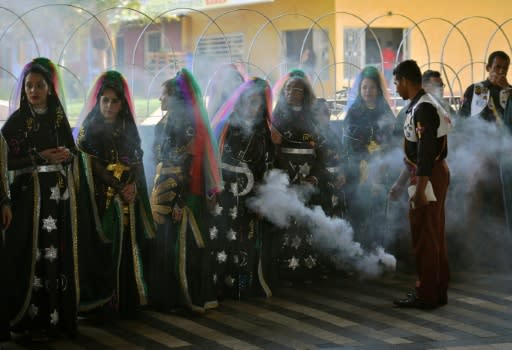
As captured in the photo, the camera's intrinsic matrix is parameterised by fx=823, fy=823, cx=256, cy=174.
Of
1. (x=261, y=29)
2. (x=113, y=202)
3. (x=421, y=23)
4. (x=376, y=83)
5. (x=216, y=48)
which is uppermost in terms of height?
(x=421, y=23)

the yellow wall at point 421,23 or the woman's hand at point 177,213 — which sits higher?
the yellow wall at point 421,23

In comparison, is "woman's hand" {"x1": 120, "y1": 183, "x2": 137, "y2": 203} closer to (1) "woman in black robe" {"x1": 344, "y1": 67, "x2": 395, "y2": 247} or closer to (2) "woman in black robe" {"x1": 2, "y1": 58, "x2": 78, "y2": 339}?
(2) "woman in black robe" {"x1": 2, "y1": 58, "x2": 78, "y2": 339}

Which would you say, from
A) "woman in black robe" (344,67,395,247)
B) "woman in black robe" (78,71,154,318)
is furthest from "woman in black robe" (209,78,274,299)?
"woman in black robe" (344,67,395,247)

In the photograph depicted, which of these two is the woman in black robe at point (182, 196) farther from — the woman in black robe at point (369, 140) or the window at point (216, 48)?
the woman in black robe at point (369, 140)

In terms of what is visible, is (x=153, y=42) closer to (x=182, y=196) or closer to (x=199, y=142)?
(x=199, y=142)

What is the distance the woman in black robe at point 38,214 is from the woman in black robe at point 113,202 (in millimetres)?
334

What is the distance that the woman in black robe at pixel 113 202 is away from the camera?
5176 mm

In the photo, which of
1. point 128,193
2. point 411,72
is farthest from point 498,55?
point 128,193

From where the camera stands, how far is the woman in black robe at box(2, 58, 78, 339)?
472 cm

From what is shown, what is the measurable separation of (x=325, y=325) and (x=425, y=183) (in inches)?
44.3

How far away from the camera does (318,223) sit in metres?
6.24

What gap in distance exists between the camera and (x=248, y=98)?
229 inches

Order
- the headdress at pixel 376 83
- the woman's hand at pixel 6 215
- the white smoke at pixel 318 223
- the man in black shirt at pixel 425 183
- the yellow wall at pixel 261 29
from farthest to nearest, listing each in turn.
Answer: the yellow wall at pixel 261 29, the headdress at pixel 376 83, the white smoke at pixel 318 223, the man in black shirt at pixel 425 183, the woman's hand at pixel 6 215

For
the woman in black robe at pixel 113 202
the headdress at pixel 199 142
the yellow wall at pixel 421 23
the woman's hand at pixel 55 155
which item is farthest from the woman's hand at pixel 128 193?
the yellow wall at pixel 421 23
